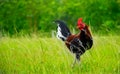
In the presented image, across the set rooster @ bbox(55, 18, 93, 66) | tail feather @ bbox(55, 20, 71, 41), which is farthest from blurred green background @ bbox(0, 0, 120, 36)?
Result: rooster @ bbox(55, 18, 93, 66)

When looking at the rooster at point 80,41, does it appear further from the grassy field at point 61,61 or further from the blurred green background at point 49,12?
the blurred green background at point 49,12

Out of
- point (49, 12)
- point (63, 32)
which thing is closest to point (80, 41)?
point (63, 32)

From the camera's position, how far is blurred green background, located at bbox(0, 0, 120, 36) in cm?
3741

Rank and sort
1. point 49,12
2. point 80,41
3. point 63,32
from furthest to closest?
point 49,12, point 63,32, point 80,41

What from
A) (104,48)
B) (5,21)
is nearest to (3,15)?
(5,21)

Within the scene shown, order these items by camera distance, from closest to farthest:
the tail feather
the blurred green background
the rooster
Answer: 1. the rooster
2. the tail feather
3. the blurred green background

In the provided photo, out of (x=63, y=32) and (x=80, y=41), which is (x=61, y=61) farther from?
(x=80, y=41)

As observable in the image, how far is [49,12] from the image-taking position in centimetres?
4778

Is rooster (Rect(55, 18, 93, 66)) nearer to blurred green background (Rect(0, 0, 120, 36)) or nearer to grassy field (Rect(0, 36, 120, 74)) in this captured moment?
grassy field (Rect(0, 36, 120, 74))

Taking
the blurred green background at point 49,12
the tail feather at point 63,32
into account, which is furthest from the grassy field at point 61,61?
the blurred green background at point 49,12

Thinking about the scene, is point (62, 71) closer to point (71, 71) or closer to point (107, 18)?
point (71, 71)

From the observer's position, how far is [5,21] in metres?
43.0

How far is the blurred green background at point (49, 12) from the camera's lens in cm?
3741

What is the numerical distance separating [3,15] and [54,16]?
19.1 feet
